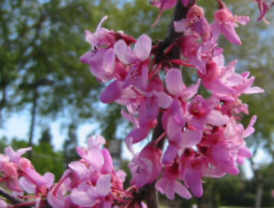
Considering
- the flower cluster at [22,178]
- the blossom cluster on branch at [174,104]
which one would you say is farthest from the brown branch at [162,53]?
the flower cluster at [22,178]

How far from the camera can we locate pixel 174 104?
71 centimetres

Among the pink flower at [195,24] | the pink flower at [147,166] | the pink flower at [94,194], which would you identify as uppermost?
the pink flower at [195,24]

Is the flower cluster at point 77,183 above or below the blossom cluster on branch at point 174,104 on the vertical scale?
below

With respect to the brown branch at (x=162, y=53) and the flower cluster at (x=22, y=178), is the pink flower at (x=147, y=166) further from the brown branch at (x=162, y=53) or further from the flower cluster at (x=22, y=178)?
the flower cluster at (x=22, y=178)

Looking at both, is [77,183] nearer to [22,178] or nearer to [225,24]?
[22,178]

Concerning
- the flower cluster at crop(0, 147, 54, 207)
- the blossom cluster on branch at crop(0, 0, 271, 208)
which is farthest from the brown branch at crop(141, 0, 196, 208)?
the flower cluster at crop(0, 147, 54, 207)

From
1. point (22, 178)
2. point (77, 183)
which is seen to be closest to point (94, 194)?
point (77, 183)

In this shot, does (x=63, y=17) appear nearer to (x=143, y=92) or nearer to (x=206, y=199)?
(x=206, y=199)

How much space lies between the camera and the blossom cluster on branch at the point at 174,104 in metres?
0.72

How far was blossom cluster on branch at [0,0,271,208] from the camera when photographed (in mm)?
723

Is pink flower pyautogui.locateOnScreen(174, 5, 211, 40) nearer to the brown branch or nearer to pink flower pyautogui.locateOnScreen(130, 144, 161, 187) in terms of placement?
the brown branch

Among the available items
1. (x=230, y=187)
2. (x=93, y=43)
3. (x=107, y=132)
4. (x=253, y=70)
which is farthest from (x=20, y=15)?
(x=230, y=187)

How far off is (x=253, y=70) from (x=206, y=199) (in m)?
6.03

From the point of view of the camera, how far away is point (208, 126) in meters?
0.79
